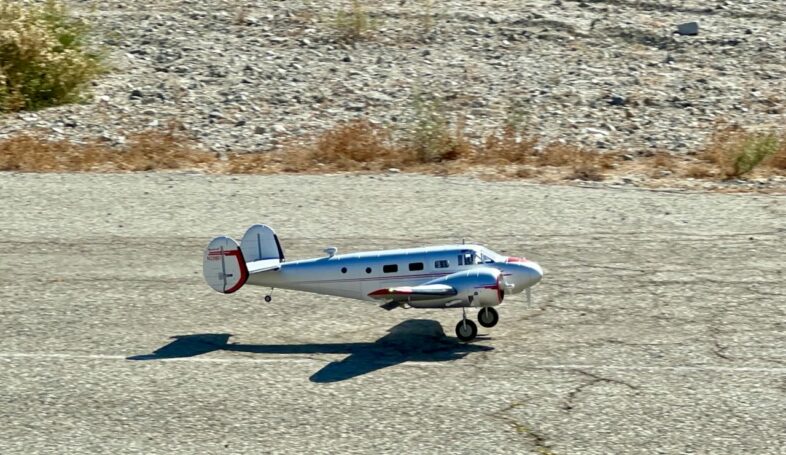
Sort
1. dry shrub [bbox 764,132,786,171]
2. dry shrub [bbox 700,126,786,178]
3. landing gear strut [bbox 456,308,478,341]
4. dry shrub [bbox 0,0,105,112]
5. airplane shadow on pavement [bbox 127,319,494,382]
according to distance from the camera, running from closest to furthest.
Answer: airplane shadow on pavement [bbox 127,319,494,382]
landing gear strut [bbox 456,308,478,341]
dry shrub [bbox 700,126,786,178]
dry shrub [bbox 764,132,786,171]
dry shrub [bbox 0,0,105,112]

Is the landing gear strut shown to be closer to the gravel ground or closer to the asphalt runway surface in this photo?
the asphalt runway surface

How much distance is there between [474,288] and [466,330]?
628 millimetres

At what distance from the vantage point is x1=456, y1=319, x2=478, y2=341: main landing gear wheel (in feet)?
34.6

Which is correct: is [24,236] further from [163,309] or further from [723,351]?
[723,351]

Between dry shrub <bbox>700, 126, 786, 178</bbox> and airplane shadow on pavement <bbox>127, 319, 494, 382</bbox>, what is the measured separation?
6.61m

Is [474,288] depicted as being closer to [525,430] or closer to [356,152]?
[525,430]

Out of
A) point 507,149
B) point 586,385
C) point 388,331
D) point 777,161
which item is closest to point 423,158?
point 507,149

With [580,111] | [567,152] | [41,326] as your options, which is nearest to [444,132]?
[567,152]

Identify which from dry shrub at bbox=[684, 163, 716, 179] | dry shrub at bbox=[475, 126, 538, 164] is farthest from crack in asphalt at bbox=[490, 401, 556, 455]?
dry shrub at bbox=[475, 126, 538, 164]

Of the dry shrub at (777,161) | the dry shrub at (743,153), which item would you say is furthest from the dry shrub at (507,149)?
the dry shrub at (777,161)

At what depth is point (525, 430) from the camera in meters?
8.93

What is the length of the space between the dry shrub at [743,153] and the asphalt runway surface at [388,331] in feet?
3.27

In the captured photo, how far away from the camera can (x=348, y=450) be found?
867 centimetres

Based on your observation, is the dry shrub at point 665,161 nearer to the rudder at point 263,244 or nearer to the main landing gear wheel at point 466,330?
the main landing gear wheel at point 466,330
